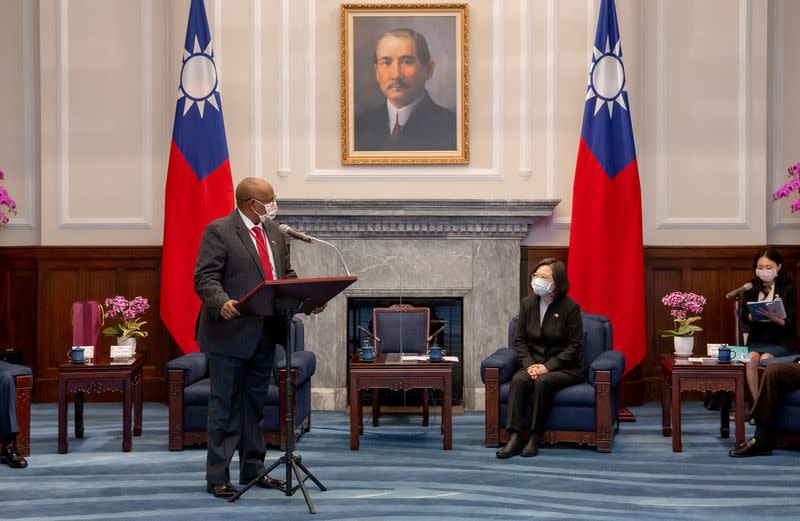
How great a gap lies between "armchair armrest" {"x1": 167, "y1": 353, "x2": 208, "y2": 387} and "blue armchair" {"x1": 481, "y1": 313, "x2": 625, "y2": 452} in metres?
1.95

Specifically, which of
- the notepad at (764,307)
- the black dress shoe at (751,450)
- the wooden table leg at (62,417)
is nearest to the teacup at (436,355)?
the black dress shoe at (751,450)

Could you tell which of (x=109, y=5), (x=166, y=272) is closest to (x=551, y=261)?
(x=166, y=272)

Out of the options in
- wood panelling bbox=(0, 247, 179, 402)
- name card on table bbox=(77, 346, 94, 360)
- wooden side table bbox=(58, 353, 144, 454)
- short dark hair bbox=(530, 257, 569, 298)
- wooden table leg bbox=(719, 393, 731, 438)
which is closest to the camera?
wooden side table bbox=(58, 353, 144, 454)

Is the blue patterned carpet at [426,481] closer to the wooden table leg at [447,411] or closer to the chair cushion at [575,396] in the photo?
the wooden table leg at [447,411]

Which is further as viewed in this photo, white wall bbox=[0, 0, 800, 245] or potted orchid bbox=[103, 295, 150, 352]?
white wall bbox=[0, 0, 800, 245]

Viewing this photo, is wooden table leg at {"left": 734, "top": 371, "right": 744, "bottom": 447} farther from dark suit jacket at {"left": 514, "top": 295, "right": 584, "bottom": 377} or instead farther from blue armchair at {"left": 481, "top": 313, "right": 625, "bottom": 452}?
dark suit jacket at {"left": 514, "top": 295, "right": 584, "bottom": 377}

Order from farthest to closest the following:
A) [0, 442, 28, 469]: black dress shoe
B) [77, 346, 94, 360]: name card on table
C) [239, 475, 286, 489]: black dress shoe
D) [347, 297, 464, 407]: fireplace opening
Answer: [347, 297, 464, 407]: fireplace opening < [77, 346, 94, 360]: name card on table < [0, 442, 28, 469]: black dress shoe < [239, 475, 286, 489]: black dress shoe

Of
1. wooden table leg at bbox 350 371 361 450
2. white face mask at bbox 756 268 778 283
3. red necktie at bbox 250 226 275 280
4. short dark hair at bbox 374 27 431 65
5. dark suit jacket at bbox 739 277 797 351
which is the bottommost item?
wooden table leg at bbox 350 371 361 450

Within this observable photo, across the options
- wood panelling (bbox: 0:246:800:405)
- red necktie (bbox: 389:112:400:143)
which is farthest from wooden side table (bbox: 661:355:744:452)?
red necktie (bbox: 389:112:400:143)

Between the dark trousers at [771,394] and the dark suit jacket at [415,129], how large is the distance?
3255 mm

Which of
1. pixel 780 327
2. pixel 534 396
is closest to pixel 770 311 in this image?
pixel 780 327

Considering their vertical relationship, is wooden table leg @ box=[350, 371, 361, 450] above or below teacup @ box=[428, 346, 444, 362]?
below

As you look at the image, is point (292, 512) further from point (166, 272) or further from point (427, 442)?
point (166, 272)

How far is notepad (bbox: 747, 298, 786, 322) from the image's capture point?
23.2 feet
